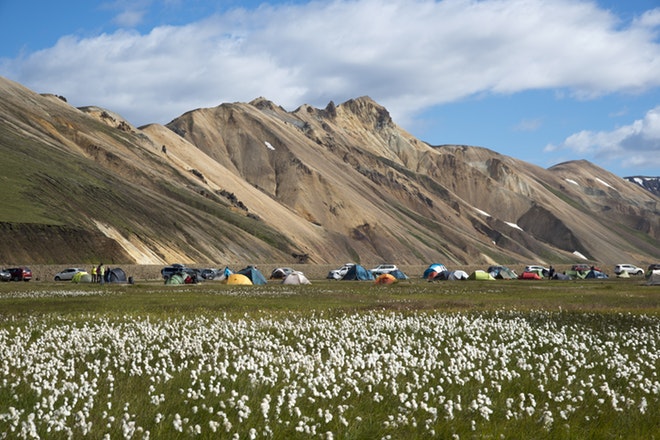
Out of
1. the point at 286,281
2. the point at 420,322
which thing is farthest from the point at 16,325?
the point at 286,281

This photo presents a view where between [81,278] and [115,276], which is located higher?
[115,276]

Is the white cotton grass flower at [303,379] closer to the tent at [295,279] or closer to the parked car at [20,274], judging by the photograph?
the tent at [295,279]

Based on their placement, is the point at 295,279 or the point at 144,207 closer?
the point at 295,279

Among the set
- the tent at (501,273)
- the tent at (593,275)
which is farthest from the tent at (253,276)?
the tent at (593,275)

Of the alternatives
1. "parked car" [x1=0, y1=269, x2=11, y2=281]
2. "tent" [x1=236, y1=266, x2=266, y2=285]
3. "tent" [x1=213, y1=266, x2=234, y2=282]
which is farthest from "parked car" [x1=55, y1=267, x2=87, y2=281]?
"tent" [x1=236, y1=266, x2=266, y2=285]

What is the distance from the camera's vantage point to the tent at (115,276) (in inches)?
3093

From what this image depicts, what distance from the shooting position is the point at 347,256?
6673 inches

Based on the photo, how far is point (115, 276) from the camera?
79.0 m

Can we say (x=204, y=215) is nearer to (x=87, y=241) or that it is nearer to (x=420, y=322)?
(x=87, y=241)

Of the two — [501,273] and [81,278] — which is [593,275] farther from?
[81,278]

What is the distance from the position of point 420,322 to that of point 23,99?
16700 cm

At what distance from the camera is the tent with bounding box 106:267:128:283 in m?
78.6

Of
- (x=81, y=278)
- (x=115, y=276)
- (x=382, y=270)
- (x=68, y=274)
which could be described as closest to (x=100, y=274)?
(x=115, y=276)

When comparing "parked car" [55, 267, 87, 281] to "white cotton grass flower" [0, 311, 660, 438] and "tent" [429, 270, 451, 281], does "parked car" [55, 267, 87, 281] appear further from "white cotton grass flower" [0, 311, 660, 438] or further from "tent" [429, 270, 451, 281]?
"white cotton grass flower" [0, 311, 660, 438]
